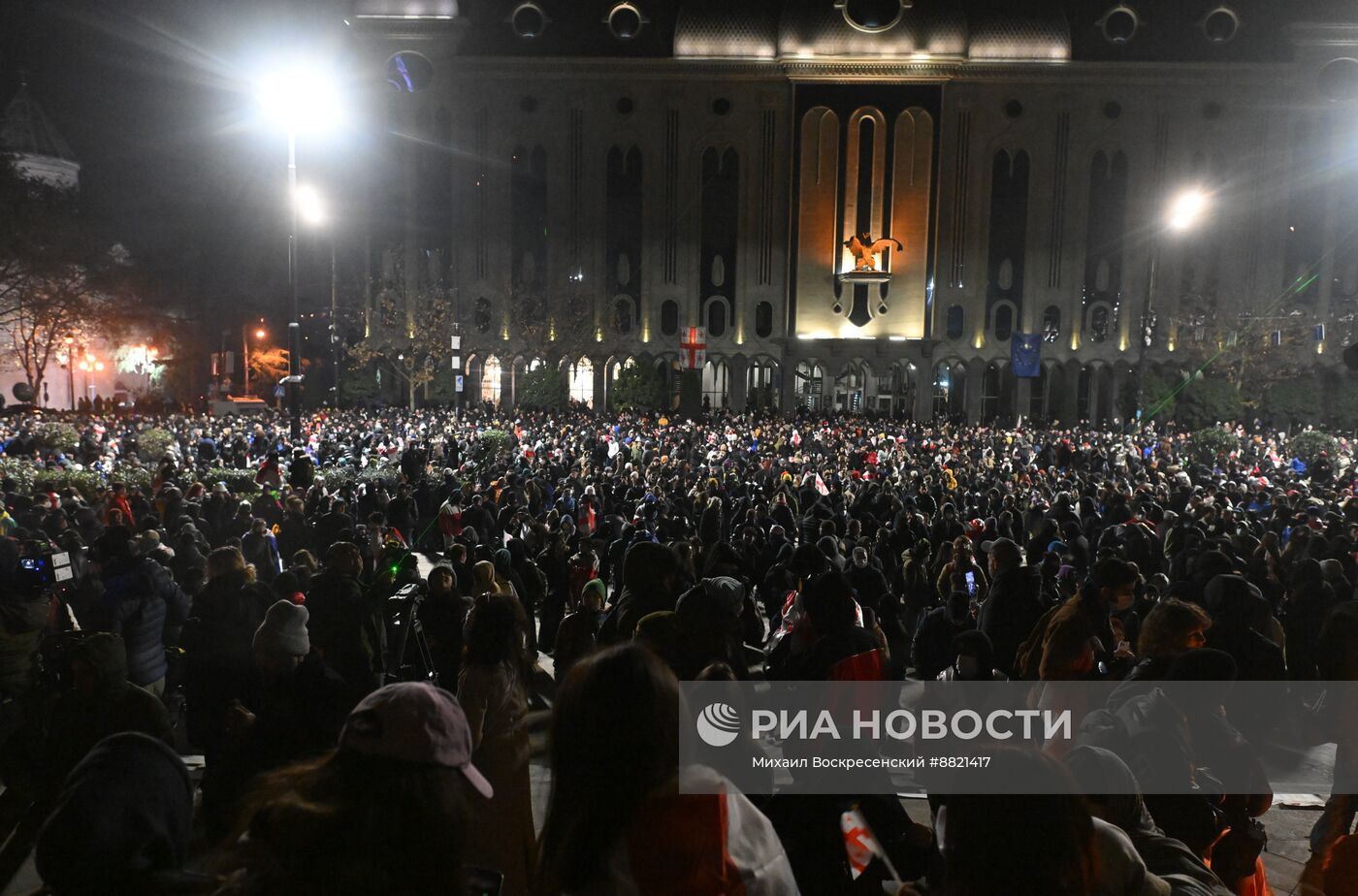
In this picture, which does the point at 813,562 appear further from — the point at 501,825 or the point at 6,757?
the point at 6,757

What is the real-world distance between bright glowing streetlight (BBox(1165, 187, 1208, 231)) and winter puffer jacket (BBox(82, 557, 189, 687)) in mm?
20766

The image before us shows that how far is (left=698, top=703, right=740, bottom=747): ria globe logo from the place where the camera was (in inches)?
126

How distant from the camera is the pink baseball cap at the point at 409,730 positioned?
1854 mm

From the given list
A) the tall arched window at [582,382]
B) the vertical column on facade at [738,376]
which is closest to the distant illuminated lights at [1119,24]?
the vertical column on facade at [738,376]

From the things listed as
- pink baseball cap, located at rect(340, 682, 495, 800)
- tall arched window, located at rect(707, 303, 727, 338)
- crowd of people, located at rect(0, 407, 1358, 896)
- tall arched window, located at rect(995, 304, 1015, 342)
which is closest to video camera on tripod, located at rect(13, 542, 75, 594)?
crowd of people, located at rect(0, 407, 1358, 896)

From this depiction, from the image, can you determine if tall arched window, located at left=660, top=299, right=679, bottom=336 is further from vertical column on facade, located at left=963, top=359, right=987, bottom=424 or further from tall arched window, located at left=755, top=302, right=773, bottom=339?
vertical column on facade, located at left=963, top=359, right=987, bottom=424

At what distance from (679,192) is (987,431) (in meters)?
24.8

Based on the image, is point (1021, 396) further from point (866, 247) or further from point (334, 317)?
point (334, 317)

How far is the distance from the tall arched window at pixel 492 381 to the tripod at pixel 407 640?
43.8m

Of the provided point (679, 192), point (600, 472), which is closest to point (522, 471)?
point (600, 472)

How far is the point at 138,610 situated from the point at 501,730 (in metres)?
3.75

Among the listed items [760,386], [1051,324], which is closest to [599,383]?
[760,386]

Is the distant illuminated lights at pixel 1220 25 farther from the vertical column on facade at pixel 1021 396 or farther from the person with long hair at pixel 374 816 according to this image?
the person with long hair at pixel 374 816

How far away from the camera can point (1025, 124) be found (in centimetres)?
4669
